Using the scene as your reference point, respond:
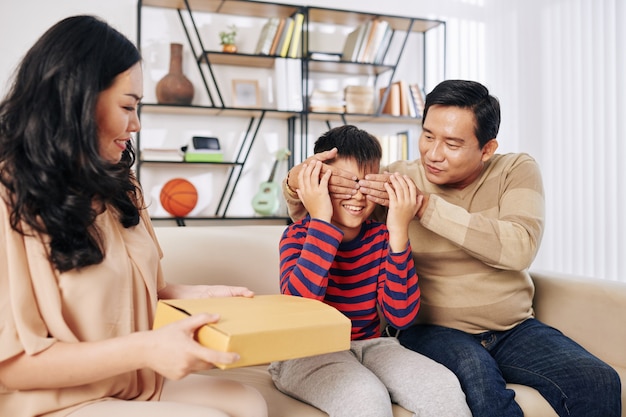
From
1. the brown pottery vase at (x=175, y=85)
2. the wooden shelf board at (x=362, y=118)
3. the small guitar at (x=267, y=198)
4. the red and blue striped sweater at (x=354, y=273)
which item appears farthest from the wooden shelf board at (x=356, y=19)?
the red and blue striped sweater at (x=354, y=273)

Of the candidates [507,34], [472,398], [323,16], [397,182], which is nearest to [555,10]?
[507,34]

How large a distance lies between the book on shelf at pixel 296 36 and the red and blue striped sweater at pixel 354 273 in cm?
229

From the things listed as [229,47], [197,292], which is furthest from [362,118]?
[197,292]

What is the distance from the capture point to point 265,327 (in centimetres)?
102

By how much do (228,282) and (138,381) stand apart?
69 cm

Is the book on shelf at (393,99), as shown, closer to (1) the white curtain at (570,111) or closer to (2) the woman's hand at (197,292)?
(1) the white curtain at (570,111)

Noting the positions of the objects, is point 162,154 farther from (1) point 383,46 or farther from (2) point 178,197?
(1) point 383,46

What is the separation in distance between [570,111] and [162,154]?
2.37 m

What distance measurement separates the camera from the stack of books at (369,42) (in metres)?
3.91

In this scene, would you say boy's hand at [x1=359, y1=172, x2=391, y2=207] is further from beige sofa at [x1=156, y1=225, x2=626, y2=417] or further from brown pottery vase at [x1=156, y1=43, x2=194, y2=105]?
brown pottery vase at [x1=156, y1=43, x2=194, y2=105]

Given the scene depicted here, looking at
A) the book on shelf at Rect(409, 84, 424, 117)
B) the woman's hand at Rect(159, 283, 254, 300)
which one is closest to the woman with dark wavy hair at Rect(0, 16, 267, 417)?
the woman's hand at Rect(159, 283, 254, 300)

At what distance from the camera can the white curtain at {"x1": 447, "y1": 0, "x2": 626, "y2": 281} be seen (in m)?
3.20

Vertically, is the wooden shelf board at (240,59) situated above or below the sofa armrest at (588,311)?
above

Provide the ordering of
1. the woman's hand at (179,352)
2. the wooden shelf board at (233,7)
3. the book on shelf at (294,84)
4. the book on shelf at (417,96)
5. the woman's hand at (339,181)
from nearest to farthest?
the woman's hand at (179,352) → the woman's hand at (339,181) → the wooden shelf board at (233,7) → the book on shelf at (294,84) → the book on shelf at (417,96)
